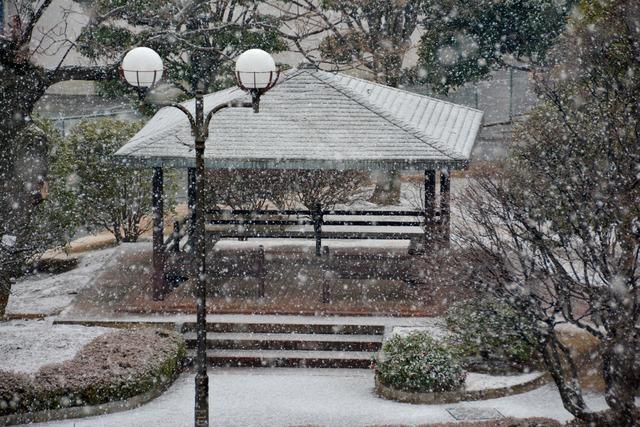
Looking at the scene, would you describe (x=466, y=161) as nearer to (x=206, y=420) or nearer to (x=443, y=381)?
(x=443, y=381)

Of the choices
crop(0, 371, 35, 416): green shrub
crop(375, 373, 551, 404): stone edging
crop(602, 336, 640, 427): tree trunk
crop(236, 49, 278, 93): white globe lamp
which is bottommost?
crop(375, 373, 551, 404): stone edging

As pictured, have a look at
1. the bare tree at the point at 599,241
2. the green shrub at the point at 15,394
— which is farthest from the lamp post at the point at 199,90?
the bare tree at the point at 599,241

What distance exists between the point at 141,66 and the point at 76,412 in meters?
5.06

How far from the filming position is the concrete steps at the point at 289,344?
1620 cm

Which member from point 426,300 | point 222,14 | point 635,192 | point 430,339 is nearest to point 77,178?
point 222,14

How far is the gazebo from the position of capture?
17281 millimetres

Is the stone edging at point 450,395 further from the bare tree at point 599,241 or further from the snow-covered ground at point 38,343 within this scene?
the snow-covered ground at point 38,343

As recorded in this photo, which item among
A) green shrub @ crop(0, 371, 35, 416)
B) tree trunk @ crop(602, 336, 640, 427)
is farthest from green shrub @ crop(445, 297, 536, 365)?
green shrub @ crop(0, 371, 35, 416)

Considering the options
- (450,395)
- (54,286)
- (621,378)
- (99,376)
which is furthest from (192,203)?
(621,378)

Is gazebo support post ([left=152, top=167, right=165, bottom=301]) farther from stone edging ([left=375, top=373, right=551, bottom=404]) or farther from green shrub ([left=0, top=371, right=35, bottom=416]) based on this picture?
stone edging ([left=375, top=373, right=551, bottom=404])

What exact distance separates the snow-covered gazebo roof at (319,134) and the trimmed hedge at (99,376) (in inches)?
144

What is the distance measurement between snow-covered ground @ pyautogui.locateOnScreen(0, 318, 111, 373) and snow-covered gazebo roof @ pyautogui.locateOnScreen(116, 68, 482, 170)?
127 inches

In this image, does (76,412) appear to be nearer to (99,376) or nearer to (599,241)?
Result: (99,376)

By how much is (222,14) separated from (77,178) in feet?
26.6
